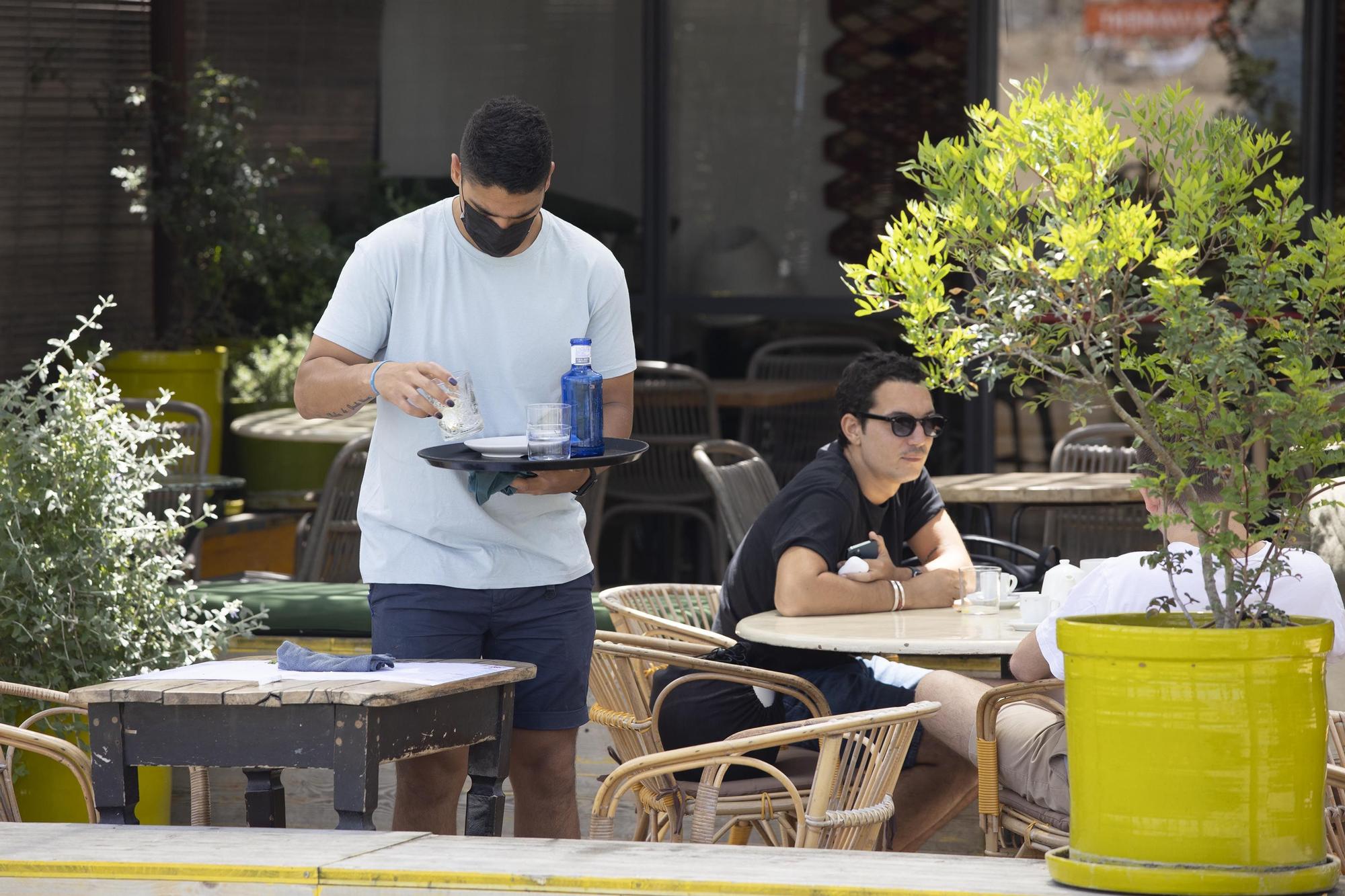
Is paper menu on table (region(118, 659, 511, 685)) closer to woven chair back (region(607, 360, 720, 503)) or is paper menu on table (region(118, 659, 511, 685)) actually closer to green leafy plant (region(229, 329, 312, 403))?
woven chair back (region(607, 360, 720, 503))

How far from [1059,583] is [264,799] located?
5.40 ft

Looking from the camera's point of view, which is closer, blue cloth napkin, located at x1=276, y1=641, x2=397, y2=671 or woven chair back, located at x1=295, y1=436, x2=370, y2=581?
blue cloth napkin, located at x1=276, y1=641, x2=397, y2=671

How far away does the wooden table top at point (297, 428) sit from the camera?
6020 millimetres

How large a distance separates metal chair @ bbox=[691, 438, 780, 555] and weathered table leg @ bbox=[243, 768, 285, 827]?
2151 mm

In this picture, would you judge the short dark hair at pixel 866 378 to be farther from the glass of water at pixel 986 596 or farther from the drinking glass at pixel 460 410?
the drinking glass at pixel 460 410

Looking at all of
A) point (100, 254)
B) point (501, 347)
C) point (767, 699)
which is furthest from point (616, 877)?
point (100, 254)

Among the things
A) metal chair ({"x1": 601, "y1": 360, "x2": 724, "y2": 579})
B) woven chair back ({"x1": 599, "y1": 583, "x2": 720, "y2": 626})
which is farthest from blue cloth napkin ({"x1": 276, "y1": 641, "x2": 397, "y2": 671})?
metal chair ({"x1": 601, "y1": 360, "x2": 724, "y2": 579})

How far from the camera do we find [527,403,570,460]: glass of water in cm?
284

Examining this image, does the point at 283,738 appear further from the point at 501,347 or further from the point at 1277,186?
the point at 1277,186

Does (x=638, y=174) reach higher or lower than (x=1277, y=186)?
higher

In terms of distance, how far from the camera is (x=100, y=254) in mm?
8078

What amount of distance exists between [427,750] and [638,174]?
5087 millimetres

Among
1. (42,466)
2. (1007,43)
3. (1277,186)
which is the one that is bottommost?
(42,466)

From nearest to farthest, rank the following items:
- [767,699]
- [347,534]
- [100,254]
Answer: [767,699]
[347,534]
[100,254]
